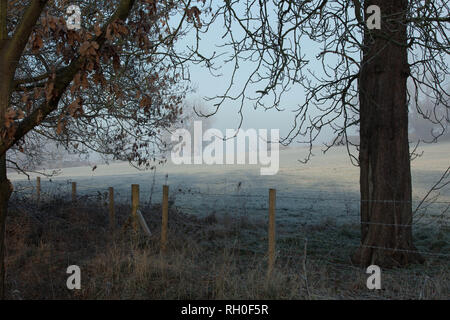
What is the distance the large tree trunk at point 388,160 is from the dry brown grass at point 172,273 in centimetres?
50

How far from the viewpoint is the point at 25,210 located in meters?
9.72

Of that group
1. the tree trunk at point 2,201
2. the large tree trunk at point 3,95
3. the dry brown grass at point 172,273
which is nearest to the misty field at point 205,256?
the dry brown grass at point 172,273

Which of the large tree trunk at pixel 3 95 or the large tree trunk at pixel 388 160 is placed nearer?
the large tree trunk at pixel 3 95

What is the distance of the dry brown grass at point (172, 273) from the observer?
5031mm

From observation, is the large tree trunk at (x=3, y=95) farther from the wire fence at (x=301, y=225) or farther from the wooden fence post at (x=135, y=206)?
the wooden fence post at (x=135, y=206)

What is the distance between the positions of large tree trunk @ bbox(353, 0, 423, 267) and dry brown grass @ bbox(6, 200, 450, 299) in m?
0.50

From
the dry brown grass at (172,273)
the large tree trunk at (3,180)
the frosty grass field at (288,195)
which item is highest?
the large tree trunk at (3,180)

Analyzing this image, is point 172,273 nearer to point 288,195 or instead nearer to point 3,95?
point 3,95

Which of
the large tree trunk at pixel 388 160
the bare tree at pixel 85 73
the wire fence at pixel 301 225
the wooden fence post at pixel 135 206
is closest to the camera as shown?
the bare tree at pixel 85 73

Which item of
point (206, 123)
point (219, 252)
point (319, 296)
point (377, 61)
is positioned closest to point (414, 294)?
point (319, 296)

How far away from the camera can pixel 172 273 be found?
576cm

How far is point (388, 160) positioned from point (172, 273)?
13.5ft

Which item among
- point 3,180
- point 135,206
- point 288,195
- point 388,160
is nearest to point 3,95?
point 3,180

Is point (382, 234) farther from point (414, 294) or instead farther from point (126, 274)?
point (126, 274)
